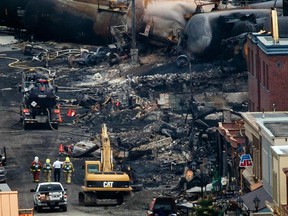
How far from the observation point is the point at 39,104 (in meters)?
95.6

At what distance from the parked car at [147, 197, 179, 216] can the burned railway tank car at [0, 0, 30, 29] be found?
213 feet

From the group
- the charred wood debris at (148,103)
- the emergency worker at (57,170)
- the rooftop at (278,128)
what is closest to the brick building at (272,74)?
the charred wood debris at (148,103)

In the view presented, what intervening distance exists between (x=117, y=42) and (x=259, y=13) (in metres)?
14.9

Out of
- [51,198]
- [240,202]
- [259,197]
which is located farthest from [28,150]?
[259,197]

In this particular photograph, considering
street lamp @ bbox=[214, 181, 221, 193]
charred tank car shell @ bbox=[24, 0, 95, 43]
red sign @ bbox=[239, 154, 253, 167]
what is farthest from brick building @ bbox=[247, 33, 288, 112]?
charred tank car shell @ bbox=[24, 0, 95, 43]

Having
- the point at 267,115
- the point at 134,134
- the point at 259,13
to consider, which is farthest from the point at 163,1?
the point at 267,115

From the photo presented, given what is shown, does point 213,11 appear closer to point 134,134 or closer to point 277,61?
point 134,134

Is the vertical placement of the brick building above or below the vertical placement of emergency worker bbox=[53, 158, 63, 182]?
above

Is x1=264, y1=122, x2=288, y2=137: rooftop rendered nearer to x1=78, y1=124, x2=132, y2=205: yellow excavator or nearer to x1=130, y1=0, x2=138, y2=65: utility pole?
x1=78, y1=124, x2=132, y2=205: yellow excavator

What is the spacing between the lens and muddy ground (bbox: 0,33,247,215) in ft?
267

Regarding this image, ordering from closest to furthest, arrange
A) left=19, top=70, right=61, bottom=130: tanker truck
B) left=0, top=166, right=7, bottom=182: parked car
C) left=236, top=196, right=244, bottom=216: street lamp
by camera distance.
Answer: left=236, top=196, right=244, bottom=216: street lamp
left=0, top=166, right=7, bottom=182: parked car
left=19, top=70, right=61, bottom=130: tanker truck

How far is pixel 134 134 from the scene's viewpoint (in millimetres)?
92562

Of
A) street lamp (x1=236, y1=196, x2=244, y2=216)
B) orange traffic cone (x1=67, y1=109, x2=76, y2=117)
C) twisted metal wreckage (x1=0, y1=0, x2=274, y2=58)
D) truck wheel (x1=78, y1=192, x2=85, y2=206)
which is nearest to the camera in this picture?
street lamp (x1=236, y1=196, x2=244, y2=216)

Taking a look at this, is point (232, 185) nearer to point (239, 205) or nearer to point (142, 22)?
point (239, 205)
